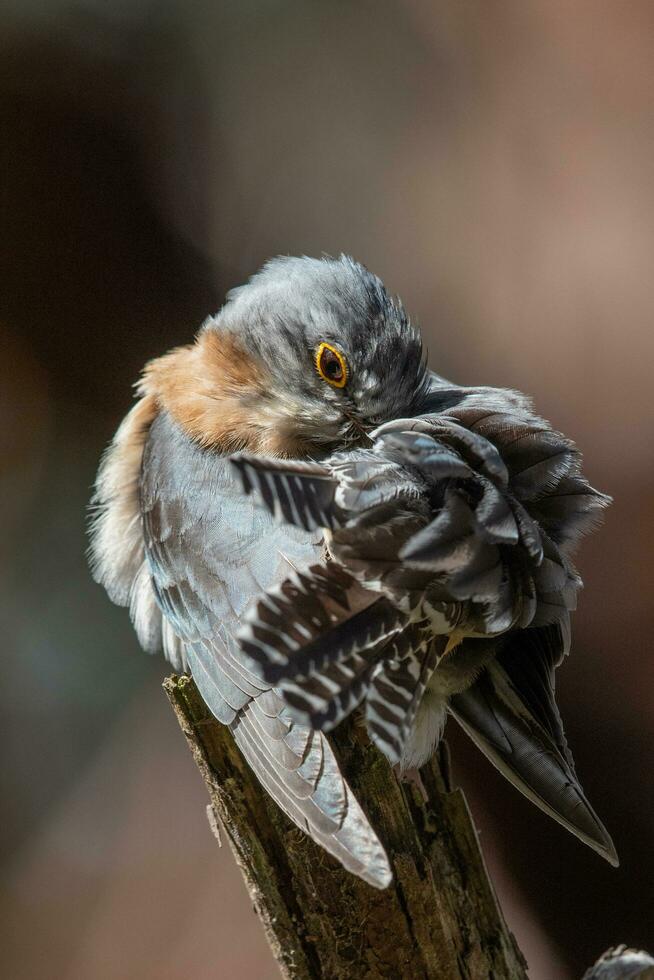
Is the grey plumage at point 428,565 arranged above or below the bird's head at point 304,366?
below

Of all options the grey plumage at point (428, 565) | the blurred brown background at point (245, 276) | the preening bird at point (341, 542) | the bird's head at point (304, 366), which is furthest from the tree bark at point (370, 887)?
the blurred brown background at point (245, 276)

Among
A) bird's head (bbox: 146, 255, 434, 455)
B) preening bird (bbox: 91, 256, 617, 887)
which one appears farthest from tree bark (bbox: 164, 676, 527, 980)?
bird's head (bbox: 146, 255, 434, 455)

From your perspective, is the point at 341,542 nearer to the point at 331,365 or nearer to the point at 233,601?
the point at 233,601

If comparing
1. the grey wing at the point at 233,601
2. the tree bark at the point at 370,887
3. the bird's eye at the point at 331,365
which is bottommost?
the tree bark at the point at 370,887

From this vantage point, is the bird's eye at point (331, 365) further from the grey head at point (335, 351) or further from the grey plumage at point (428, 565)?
the grey plumage at point (428, 565)

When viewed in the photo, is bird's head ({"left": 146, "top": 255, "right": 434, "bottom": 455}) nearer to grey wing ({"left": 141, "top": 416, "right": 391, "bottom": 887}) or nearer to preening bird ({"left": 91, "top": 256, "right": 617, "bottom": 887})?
preening bird ({"left": 91, "top": 256, "right": 617, "bottom": 887})

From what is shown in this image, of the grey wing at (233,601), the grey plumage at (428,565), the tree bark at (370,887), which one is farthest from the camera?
the tree bark at (370,887)

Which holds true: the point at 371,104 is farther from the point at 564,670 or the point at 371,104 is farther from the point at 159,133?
the point at 564,670

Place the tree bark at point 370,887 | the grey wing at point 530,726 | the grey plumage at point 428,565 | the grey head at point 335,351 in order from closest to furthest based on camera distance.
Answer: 1. the grey plumage at point 428,565
2. the tree bark at point 370,887
3. the grey wing at point 530,726
4. the grey head at point 335,351
